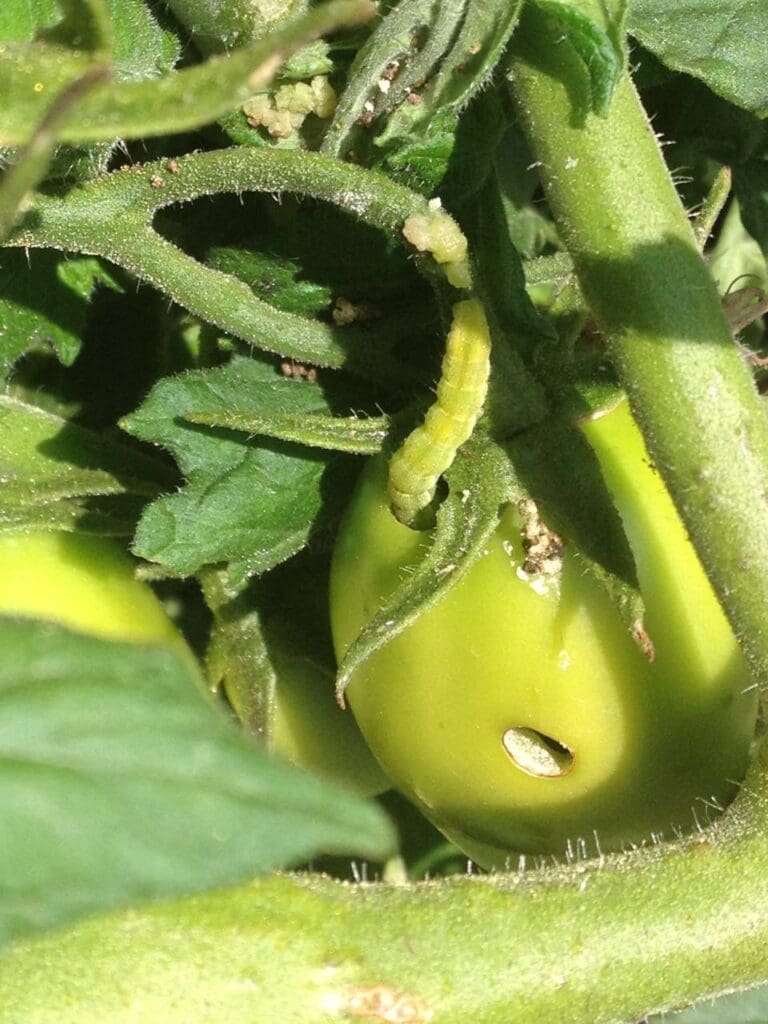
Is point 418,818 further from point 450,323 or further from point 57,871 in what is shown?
point 57,871

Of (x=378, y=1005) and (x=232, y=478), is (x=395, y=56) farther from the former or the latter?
(x=378, y=1005)

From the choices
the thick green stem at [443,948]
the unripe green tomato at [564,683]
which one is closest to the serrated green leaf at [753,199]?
the unripe green tomato at [564,683]

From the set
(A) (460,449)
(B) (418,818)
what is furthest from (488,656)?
(B) (418,818)

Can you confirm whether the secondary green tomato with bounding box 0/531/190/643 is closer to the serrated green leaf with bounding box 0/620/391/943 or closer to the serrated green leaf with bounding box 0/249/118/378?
the serrated green leaf with bounding box 0/249/118/378

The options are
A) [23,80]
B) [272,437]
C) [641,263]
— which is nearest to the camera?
[23,80]

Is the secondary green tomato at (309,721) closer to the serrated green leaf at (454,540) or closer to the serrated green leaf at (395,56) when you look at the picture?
the serrated green leaf at (454,540)

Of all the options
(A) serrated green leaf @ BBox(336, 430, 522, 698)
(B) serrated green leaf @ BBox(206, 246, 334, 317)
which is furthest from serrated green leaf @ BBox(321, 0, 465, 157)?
(A) serrated green leaf @ BBox(336, 430, 522, 698)

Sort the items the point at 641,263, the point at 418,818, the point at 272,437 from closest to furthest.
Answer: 1. the point at 641,263
2. the point at 272,437
3. the point at 418,818
